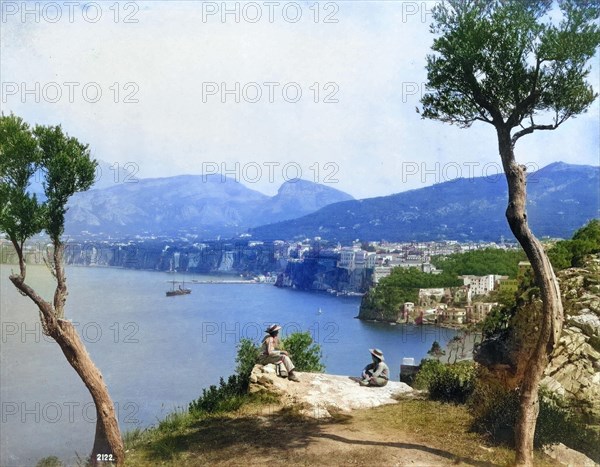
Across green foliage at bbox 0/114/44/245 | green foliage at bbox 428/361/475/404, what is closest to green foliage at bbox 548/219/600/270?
green foliage at bbox 428/361/475/404

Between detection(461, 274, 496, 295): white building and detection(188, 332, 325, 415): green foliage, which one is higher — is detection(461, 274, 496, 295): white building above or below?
above

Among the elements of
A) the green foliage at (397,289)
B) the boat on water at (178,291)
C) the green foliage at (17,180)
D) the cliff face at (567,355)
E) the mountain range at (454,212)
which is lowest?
the boat on water at (178,291)

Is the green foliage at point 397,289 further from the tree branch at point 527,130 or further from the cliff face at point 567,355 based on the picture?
the tree branch at point 527,130

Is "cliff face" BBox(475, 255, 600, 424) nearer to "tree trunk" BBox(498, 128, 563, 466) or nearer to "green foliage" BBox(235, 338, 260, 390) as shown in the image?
"tree trunk" BBox(498, 128, 563, 466)

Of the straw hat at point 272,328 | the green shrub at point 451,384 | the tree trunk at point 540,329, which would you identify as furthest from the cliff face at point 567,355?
the straw hat at point 272,328

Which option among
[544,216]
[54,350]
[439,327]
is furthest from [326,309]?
[54,350]

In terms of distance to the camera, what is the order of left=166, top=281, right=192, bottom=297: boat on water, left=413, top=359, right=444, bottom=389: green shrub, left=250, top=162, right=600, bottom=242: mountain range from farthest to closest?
left=166, top=281, right=192, bottom=297: boat on water < left=250, top=162, right=600, bottom=242: mountain range < left=413, top=359, right=444, bottom=389: green shrub

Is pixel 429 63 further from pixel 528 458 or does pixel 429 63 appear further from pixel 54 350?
pixel 54 350
